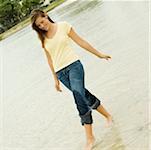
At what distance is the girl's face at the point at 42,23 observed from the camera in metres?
6.19

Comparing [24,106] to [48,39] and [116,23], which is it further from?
[116,23]

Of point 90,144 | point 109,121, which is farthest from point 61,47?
point 109,121

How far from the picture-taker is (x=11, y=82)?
1555cm

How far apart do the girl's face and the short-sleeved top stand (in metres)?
0.16

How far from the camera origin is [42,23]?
6207 millimetres

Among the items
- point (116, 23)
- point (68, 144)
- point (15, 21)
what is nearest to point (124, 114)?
point (68, 144)

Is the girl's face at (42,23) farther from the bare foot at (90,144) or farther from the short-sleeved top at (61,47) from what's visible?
the bare foot at (90,144)

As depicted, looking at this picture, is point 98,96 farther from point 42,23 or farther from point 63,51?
point 42,23

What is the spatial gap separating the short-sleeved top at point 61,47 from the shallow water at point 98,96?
1.16 meters

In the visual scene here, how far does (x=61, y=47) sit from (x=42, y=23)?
378 millimetres

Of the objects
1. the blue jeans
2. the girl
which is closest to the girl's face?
the girl

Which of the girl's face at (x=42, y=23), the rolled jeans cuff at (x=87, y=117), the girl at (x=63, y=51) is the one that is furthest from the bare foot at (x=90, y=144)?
the girl's face at (x=42, y=23)

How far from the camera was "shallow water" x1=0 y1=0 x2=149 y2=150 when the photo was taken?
6.81 metres

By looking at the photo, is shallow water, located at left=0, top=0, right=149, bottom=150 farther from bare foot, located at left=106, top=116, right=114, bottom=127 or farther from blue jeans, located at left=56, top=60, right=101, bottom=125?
blue jeans, located at left=56, top=60, right=101, bottom=125
